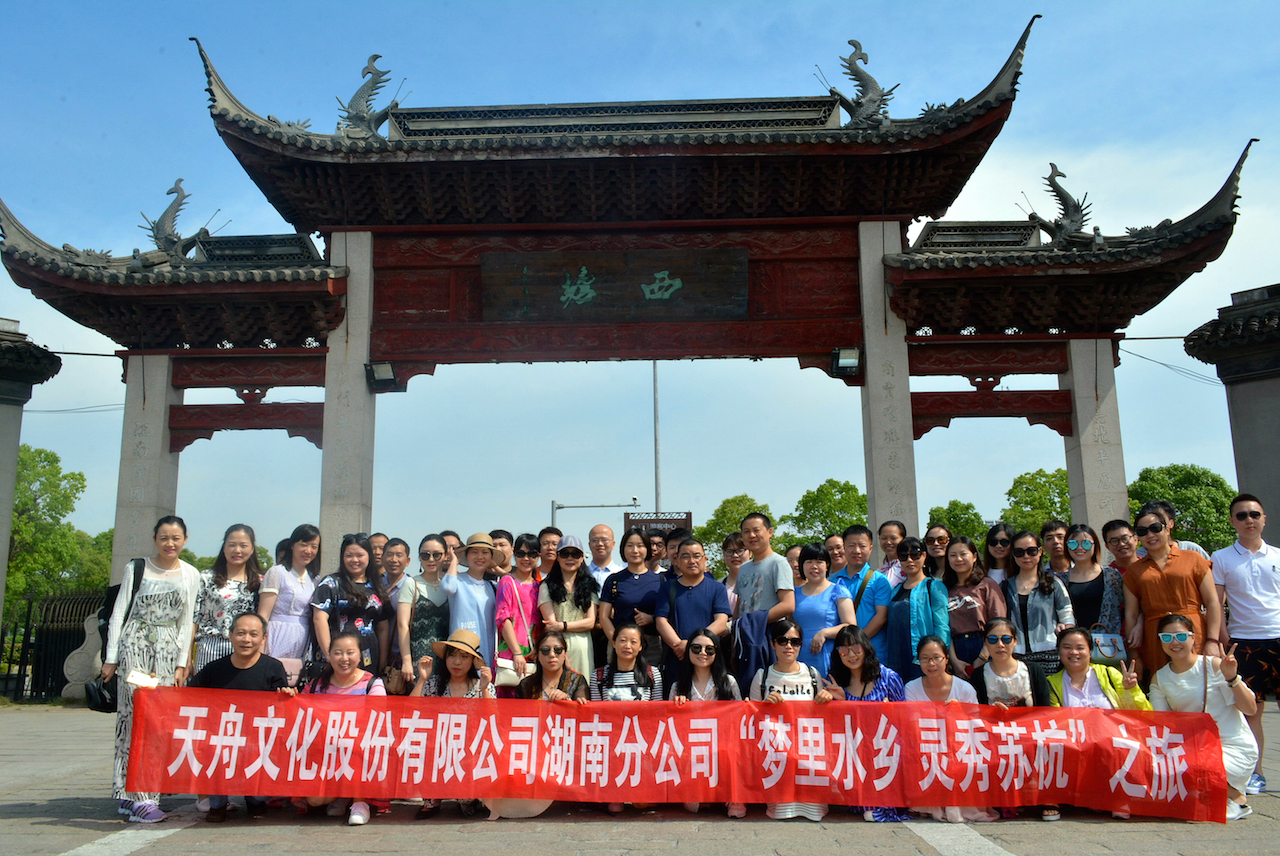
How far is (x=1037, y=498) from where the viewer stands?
36.8m

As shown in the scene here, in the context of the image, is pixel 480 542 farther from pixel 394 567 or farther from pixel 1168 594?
pixel 1168 594

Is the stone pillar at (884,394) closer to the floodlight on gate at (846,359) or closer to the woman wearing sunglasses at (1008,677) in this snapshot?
the floodlight on gate at (846,359)

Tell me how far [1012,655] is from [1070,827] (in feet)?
3.29

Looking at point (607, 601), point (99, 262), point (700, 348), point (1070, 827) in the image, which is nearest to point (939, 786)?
point (1070, 827)

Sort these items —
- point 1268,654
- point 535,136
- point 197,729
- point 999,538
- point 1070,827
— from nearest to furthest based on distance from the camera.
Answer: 1. point 1070,827
2. point 197,729
3. point 1268,654
4. point 999,538
5. point 535,136

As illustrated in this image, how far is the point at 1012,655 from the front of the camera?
5578mm

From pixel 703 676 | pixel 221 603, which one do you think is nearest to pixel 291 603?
pixel 221 603

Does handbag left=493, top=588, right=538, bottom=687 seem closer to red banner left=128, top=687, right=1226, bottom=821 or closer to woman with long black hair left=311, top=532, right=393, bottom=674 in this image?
red banner left=128, top=687, right=1226, bottom=821

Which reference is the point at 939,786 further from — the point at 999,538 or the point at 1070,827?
the point at 999,538

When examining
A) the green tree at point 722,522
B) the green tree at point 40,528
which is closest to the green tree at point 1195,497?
the green tree at point 722,522

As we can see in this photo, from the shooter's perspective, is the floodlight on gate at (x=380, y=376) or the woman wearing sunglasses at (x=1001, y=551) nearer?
the woman wearing sunglasses at (x=1001, y=551)

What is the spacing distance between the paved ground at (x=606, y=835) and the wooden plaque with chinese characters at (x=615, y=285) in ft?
21.7

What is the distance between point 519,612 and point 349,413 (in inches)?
220

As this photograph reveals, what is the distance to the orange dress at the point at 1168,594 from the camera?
18.9ft
